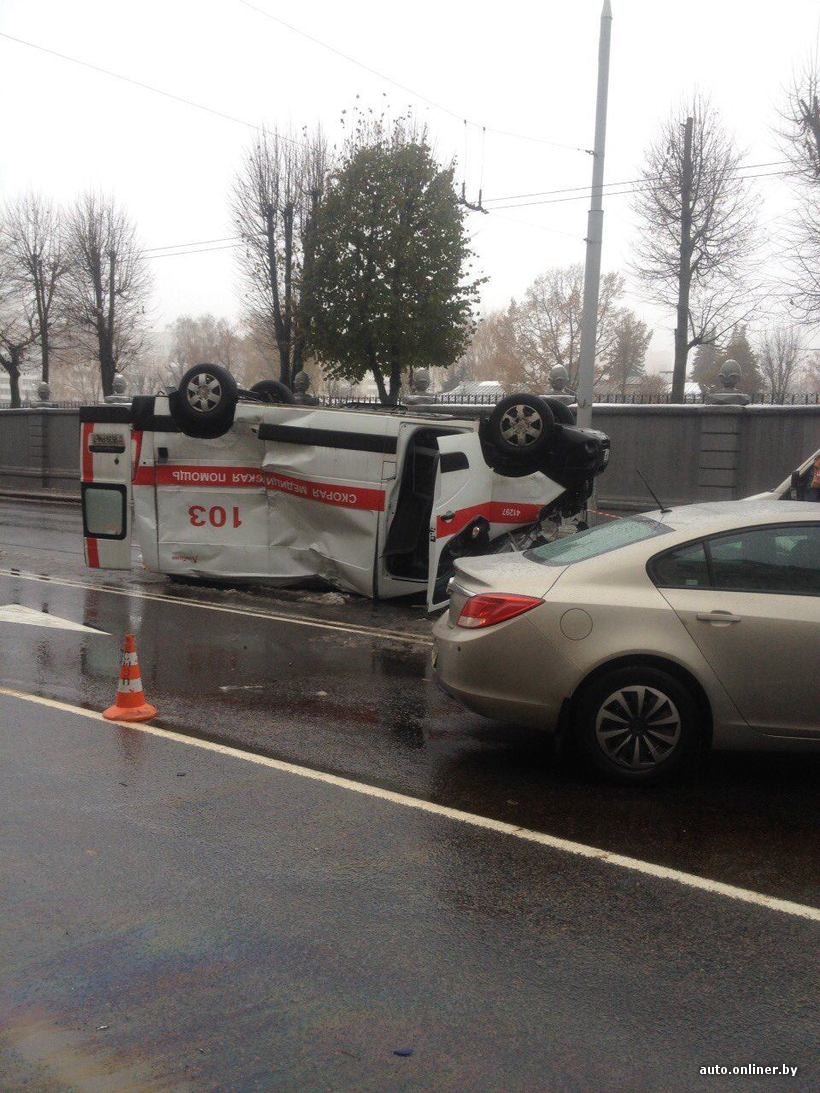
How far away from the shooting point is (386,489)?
10055 mm

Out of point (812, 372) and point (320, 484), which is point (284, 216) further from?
point (812, 372)

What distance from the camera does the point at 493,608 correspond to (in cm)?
531

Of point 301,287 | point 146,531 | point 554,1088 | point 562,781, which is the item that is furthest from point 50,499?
point 554,1088

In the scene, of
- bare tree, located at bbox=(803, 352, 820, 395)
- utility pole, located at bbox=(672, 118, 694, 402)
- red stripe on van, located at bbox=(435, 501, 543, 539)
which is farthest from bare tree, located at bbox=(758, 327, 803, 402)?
red stripe on van, located at bbox=(435, 501, 543, 539)

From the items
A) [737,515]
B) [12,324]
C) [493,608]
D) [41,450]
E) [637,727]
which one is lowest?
[637,727]

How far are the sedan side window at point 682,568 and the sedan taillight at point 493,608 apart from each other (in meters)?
0.65

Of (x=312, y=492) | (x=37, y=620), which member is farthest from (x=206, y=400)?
(x=37, y=620)

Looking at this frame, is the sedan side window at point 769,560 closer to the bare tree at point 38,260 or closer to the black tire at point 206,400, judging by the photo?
the black tire at point 206,400

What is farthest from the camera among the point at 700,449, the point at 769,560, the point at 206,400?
the point at 700,449

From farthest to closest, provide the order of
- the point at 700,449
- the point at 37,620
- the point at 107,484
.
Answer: the point at 700,449, the point at 107,484, the point at 37,620

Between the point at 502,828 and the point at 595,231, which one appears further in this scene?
the point at 595,231

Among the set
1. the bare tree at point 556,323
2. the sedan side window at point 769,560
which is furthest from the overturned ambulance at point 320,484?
the bare tree at point 556,323

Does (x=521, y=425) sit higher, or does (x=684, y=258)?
(x=684, y=258)

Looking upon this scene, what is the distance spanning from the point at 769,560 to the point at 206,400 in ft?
24.1
